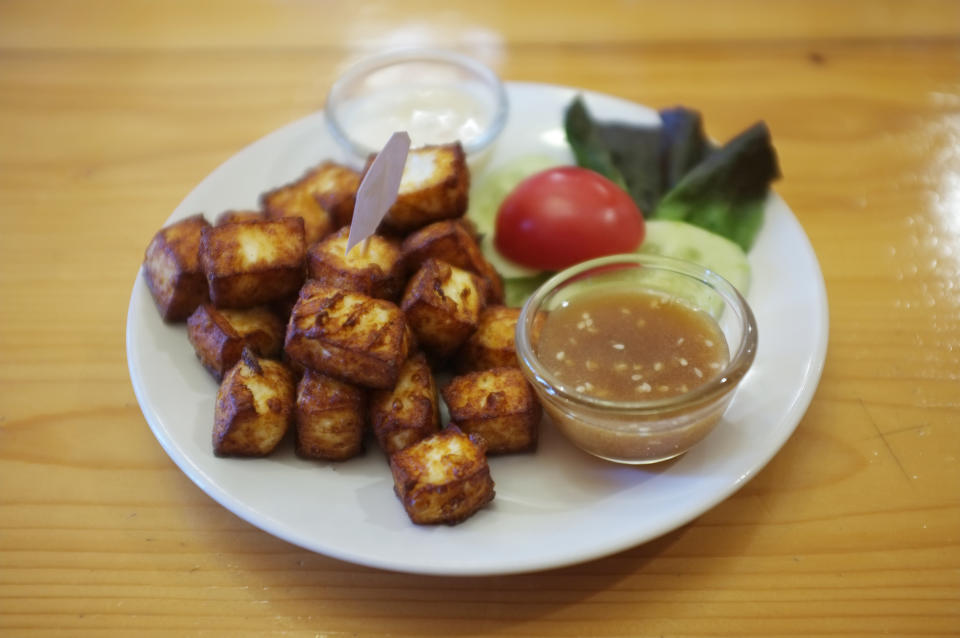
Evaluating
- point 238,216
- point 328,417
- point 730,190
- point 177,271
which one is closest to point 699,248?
point 730,190

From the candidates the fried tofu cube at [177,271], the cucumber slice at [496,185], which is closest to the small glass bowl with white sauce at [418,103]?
the cucumber slice at [496,185]

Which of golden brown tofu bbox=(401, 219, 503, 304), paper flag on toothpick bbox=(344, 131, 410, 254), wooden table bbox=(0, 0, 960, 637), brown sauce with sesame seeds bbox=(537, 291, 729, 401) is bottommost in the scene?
wooden table bbox=(0, 0, 960, 637)

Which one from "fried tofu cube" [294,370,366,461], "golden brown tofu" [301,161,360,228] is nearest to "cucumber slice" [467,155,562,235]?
"golden brown tofu" [301,161,360,228]

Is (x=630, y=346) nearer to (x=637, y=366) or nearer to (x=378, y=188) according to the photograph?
(x=637, y=366)

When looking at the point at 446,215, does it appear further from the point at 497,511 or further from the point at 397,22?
the point at 397,22

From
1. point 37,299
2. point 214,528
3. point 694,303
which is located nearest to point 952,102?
point 694,303

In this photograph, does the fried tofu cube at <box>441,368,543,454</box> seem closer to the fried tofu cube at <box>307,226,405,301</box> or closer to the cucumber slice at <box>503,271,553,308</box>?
the fried tofu cube at <box>307,226,405,301</box>
